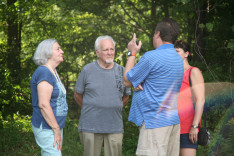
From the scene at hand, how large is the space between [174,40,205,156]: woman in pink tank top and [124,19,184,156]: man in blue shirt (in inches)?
15.2

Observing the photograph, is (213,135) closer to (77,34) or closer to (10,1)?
(77,34)

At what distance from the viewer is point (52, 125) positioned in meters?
3.05

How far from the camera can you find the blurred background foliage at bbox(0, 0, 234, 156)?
6492mm

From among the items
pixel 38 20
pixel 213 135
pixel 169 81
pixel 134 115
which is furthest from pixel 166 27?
pixel 38 20

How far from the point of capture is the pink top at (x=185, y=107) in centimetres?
335

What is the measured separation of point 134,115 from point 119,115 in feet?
2.92

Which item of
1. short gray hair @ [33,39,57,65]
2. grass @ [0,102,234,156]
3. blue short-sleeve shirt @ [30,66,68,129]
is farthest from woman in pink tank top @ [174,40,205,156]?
grass @ [0,102,234,156]

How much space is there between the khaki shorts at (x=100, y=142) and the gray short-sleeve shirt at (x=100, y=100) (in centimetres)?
8

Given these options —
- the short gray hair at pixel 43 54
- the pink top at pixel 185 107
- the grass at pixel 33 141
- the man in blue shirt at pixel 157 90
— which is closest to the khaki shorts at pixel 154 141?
the man in blue shirt at pixel 157 90

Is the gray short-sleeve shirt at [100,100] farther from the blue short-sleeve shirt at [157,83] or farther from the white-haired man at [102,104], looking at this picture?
the blue short-sleeve shirt at [157,83]

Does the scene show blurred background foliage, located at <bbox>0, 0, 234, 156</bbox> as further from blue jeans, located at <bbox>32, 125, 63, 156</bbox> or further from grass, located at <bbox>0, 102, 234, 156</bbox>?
blue jeans, located at <bbox>32, 125, 63, 156</bbox>

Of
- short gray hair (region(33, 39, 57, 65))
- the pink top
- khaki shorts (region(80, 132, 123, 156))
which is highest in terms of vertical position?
short gray hair (region(33, 39, 57, 65))

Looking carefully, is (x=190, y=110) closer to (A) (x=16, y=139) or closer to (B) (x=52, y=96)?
(B) (x=52, y=96)

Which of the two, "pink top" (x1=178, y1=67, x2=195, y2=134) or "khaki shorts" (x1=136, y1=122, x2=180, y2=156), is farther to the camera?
"pink top" (x1=178, y1=67, x2=195, y2=134)
